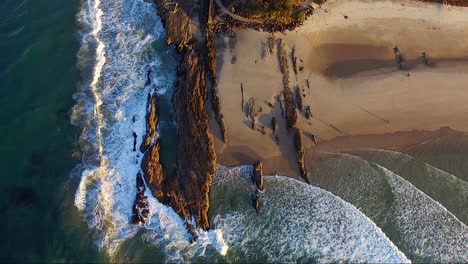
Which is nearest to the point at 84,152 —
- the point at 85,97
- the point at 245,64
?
the point at 85,97

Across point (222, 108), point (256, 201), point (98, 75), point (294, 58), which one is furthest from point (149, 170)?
point (294, 58)

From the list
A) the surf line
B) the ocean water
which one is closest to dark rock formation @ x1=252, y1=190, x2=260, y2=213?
the ocean water

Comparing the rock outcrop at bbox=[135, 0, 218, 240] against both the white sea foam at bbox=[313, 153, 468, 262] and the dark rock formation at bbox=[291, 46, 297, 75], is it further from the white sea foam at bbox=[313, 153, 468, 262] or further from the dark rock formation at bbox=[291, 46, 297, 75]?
the white sea foam at bbox=[313, 153, 468, 262]

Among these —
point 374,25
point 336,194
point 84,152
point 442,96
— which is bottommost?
point 336,194

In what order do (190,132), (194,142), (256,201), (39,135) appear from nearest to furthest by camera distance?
(256,201) → (194,142) → (190,132) → (39,135)

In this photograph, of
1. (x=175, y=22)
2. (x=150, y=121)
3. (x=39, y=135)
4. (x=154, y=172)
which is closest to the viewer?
(x=154, y=172)

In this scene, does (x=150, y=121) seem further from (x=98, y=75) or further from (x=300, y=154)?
(x=300, y=154)

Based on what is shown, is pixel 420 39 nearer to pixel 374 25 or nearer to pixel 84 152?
pixel 374 25
